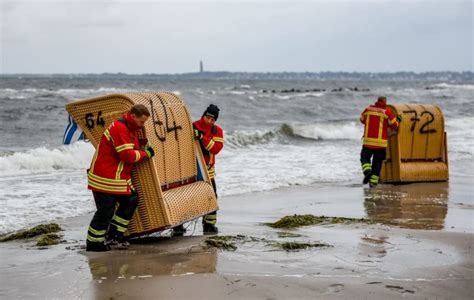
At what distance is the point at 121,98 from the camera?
7637mm

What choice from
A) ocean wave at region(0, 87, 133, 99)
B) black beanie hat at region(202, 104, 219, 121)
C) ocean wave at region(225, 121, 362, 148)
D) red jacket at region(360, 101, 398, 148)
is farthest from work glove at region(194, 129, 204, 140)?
ocean wave at region(0, 87, 133, 99)

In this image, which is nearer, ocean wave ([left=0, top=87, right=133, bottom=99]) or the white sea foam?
the white sea foam

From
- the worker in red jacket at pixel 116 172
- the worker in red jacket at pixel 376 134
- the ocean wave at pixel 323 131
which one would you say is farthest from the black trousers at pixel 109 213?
the ocean wave at pixel 323 131

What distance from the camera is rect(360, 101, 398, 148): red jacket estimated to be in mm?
13078

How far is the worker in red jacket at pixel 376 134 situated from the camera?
1309cm

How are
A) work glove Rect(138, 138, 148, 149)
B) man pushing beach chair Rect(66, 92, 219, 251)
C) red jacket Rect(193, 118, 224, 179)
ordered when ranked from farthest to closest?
red jacket Rect(193, 118, 224, 179)
work glove Rect(138, 138, 148, 149)
man pushing beach chair Rect(66, 92, 219, 251)

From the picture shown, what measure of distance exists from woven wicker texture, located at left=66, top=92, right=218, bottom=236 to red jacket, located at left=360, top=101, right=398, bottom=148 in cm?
529

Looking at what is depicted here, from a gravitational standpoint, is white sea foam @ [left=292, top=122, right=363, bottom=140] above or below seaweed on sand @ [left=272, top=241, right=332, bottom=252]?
below

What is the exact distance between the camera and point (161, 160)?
7941mm

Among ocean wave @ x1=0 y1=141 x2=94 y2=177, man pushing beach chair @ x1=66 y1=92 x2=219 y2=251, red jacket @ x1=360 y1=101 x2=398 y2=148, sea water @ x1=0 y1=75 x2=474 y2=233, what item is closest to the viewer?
man pushing beach chair @ x1=66 y1=92 x2=219 y2=251

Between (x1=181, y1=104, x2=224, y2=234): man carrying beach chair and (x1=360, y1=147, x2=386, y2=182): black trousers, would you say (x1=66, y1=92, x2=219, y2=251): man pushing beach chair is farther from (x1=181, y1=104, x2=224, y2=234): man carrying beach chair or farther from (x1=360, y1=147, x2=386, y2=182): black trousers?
(x1=360, y1=147, x2=386, y2=182): black trousers

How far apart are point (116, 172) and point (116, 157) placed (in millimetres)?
148

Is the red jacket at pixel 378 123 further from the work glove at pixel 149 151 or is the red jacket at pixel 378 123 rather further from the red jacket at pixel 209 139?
the work glove at pixel 149 151

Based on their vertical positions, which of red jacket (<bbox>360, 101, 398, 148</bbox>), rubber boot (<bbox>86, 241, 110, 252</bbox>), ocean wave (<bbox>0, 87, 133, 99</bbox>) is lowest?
ocean wave (<bbox>0, 87, 133, 99</bbox>)
